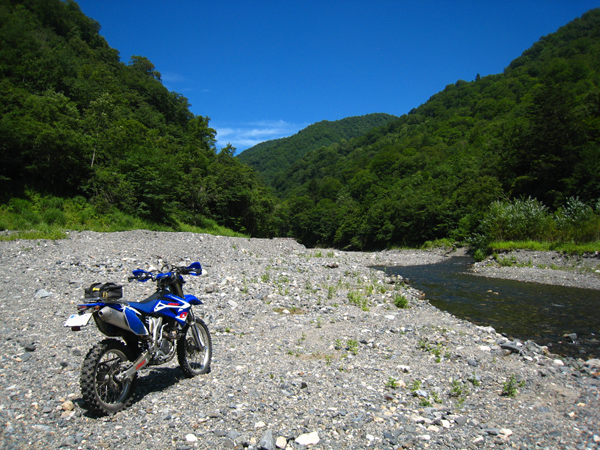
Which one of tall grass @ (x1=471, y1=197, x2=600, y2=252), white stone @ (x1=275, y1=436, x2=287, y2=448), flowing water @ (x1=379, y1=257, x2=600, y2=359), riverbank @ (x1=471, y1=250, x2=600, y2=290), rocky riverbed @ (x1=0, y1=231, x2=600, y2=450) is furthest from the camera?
tall grass @ (x1=471, y1=197, x2=600, y2=252)

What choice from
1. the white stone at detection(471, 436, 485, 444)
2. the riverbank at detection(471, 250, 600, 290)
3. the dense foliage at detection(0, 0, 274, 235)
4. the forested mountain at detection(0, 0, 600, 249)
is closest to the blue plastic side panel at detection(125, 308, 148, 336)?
the white stone at detection(471, 436, 485, 444)

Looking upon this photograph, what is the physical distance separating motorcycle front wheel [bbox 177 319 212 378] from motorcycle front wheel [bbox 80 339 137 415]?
2.81 ft

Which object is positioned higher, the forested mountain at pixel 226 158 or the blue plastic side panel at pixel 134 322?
the forested mountain at pixel 226 158

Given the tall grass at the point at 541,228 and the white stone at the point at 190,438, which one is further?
Answer: the tall grass at the point at 541,228

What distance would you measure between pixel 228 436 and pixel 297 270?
1219 cm

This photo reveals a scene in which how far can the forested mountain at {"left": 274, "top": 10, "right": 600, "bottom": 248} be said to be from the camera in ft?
118

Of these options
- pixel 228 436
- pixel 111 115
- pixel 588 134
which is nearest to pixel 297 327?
pixel 228 436

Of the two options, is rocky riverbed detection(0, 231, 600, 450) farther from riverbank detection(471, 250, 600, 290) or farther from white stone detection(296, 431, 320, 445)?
riverbank detection(471, 250, 600, 290)

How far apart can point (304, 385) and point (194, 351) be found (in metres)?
1.94

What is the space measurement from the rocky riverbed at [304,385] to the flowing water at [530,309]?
4.31 feet

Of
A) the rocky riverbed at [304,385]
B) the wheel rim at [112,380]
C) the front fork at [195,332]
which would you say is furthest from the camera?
the front fork at [195,332]

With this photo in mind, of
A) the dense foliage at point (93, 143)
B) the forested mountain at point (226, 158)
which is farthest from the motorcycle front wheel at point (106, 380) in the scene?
the dense foliage at point (93, 143)

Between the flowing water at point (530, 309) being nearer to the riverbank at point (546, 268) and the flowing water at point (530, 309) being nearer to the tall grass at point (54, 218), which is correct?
the riverbank at point (546, 268)

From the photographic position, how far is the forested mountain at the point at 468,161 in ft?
118
